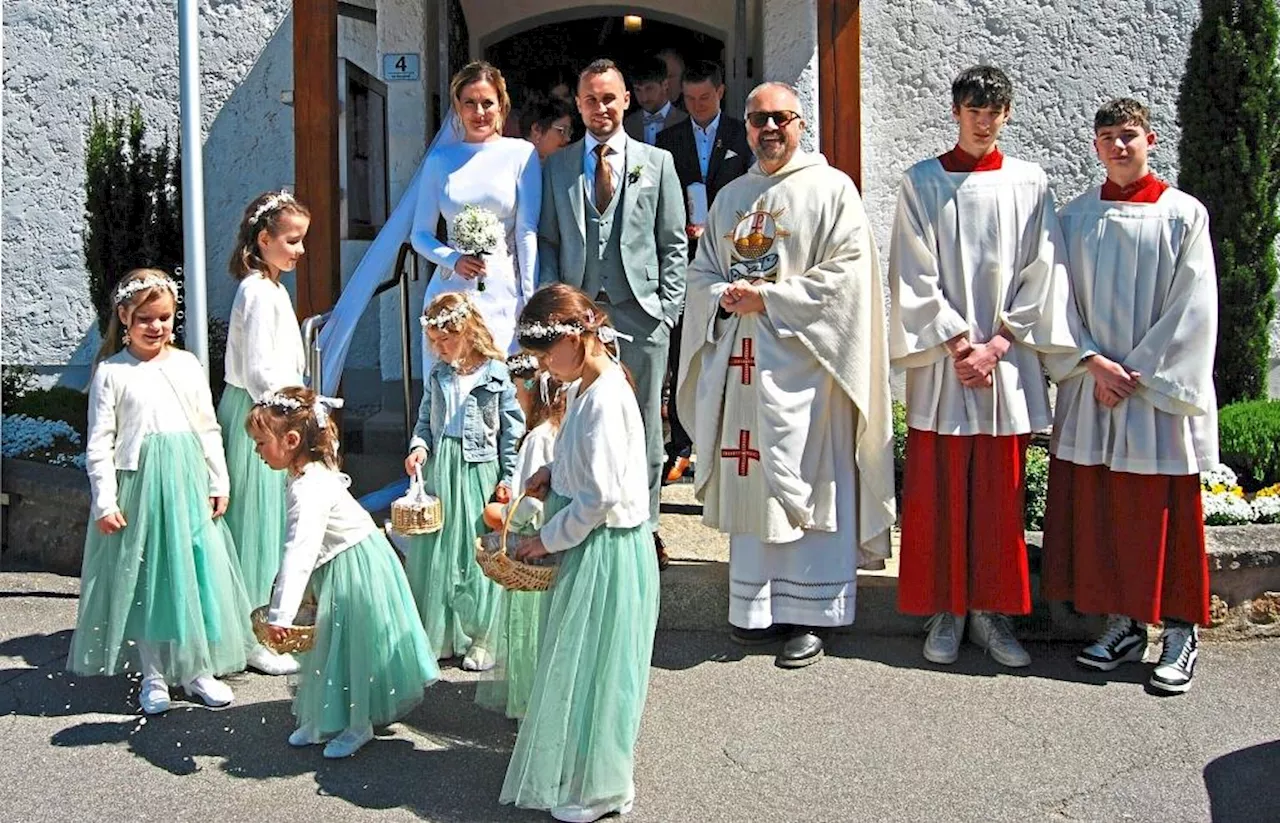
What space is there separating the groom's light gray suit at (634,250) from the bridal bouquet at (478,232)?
0.25m

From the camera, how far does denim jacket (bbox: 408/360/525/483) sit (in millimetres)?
5375

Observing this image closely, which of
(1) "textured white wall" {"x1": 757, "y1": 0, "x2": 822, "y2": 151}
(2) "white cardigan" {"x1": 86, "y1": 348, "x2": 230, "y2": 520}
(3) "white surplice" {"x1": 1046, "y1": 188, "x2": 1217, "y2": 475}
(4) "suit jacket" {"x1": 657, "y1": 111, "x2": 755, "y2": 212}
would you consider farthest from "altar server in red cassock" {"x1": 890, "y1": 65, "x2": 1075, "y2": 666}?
(1) "textured white wall" {"x1": 757, "y1": 0, "x2": 822, "y2": 151}

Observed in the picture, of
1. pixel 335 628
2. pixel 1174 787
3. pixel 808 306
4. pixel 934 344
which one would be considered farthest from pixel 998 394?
pixel 335 628

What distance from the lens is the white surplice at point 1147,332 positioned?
523cm

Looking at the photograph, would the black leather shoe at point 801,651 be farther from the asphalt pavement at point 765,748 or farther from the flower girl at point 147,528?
the flower girl at point 147,528

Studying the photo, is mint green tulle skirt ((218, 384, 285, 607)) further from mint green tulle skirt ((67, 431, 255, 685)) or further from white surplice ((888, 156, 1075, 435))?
white surplice ((888, 156, 1075, 435))

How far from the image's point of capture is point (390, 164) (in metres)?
8.84

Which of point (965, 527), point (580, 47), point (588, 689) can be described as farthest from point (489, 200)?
point (580, 47)

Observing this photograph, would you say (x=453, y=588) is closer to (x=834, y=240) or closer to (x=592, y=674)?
(x=592, y=674)

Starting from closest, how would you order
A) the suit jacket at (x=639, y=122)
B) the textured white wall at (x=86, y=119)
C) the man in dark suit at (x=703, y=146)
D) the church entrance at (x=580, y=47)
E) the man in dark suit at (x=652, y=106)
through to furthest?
the man in dark suit at (x=703, y=146) → the man in dark suit at (x=652, y=106) → the suit jacket at (x=639, y=122) → the textured white wall at (x=86, y=119) → the church entrance at (x=580, y=47)

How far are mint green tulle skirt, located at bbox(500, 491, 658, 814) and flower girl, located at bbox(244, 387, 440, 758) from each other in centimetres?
67

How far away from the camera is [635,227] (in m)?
5.90

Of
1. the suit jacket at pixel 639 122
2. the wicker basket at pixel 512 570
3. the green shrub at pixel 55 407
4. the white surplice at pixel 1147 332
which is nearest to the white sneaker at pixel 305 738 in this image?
the wicker basket at pixel 512 570

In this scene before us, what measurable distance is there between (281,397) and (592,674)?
4.65 ft
